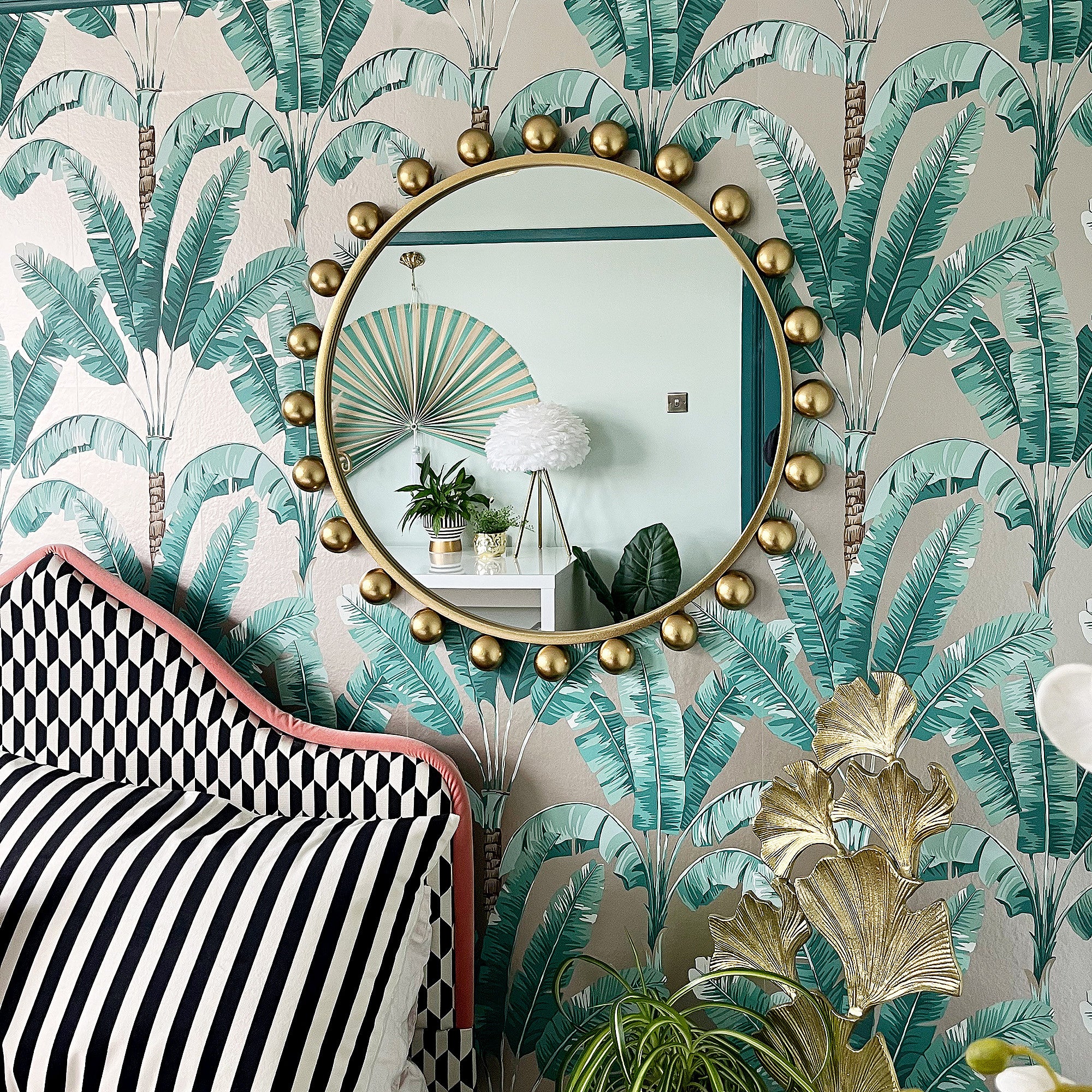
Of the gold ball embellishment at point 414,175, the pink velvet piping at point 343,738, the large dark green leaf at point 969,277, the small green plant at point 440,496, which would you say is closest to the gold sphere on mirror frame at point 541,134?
the gold ball embellishment at point 414,175

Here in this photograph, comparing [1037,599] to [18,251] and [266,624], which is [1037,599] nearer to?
[266,624]

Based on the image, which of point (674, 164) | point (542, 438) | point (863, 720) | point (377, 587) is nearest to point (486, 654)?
point (377, 587)

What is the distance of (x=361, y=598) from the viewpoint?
147 cm

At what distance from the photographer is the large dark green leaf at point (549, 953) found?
4.69 ft

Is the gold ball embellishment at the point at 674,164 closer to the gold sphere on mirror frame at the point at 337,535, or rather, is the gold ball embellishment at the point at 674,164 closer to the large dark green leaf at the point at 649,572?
the large dark green leaf at the point at 649,572

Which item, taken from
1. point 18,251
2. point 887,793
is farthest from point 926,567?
point 18,251

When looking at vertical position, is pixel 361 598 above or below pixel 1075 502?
below

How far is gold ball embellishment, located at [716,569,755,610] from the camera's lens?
1.34 metres

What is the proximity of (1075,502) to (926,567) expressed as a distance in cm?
23

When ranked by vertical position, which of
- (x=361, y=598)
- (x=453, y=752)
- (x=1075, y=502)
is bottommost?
(x=453, y=752)

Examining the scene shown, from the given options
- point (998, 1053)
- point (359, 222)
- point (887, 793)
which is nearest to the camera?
point (998, 1053)

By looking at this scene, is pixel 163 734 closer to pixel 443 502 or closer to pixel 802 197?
pixel 443 502

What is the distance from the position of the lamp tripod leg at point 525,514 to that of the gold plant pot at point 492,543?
2 cm

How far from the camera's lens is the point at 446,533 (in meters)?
1.41
